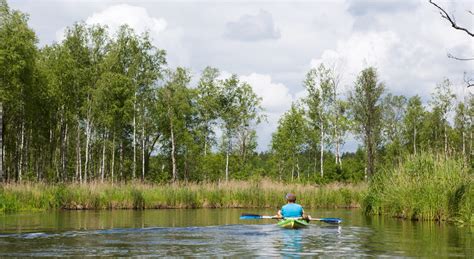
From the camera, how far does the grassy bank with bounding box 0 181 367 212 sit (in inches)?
1210

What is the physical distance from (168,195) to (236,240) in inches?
734

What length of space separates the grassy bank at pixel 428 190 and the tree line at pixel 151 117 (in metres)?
14.6

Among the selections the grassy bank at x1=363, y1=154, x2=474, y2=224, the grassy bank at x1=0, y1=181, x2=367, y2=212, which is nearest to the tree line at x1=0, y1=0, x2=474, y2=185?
the grassy bank at x1=0, y1=181, x2=367, y2=212

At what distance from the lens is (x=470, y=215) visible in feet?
66.9

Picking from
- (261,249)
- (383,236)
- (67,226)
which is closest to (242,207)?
(67,226)

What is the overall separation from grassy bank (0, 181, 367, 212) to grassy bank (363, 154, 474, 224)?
367 cm

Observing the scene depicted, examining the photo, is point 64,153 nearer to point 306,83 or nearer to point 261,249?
point 306,83

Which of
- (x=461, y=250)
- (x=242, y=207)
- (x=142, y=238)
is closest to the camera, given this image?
(x=461, y=250)

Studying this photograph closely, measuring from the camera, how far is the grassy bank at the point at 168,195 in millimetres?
30734

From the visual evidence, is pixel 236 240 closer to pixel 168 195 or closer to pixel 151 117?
pixel 168 195

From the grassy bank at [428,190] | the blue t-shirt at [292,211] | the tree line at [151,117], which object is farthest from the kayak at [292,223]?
the tree line at [151,117]

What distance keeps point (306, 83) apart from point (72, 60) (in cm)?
2219

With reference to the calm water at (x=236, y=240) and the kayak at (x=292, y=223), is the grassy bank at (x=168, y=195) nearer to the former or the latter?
the calm water at (x=236, y=240)

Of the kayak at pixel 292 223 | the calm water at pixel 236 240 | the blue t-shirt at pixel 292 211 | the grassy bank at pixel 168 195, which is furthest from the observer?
the grassy bank at pixel 168 195
